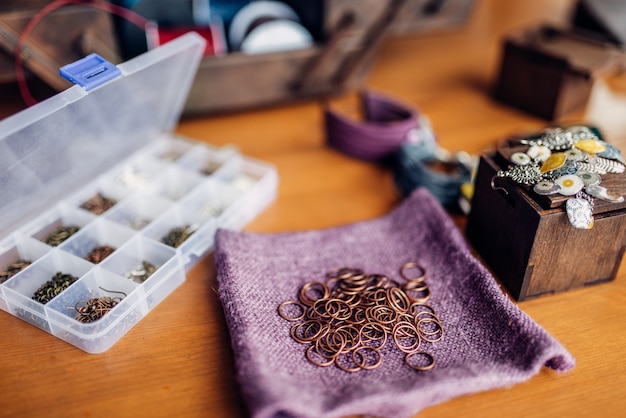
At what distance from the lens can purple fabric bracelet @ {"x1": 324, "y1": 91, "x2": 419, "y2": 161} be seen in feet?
3.08

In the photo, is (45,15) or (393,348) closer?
(393,348)

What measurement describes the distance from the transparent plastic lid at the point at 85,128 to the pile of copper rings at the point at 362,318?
35cm

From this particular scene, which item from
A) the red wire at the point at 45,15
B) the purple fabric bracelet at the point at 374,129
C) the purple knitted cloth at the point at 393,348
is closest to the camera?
the purple knitted cloth at the point at 393,348

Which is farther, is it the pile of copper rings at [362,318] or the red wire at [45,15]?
the red wire at [45,15]

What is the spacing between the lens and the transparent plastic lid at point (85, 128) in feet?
2.16

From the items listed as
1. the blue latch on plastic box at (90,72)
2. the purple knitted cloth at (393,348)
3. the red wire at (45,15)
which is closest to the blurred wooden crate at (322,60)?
the red wire at (45,15)

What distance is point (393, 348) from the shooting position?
2.06ft

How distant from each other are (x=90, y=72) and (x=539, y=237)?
0.56 m

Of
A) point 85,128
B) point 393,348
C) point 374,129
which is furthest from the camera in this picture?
point 374,129

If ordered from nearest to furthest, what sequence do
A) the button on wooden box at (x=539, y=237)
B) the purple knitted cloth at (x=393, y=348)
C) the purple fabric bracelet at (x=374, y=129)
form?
the purple knitted cloth at (x=393, y=348) < the button on wooden box at (x=539, y=237) < the purple fabric bracelet at (x=374, y=129)

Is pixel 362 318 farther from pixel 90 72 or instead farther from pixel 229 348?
pixel 90 72

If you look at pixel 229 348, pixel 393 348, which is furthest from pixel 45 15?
pixel 393 348

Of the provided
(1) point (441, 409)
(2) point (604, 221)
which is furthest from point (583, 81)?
(1) point (441, 409)

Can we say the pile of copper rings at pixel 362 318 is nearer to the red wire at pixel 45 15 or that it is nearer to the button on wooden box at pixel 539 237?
the button on wooden box at pixel 539 237
